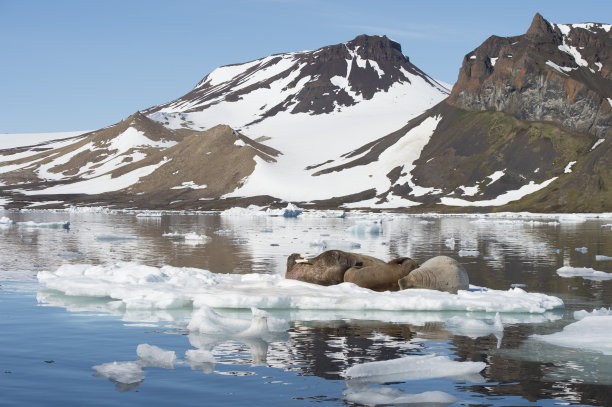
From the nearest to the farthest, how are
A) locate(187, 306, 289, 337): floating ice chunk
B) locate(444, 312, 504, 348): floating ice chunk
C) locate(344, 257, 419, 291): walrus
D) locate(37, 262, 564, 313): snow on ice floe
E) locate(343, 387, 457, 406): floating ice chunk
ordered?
1. locate(343, 387, 457, 406): floating ice chunk
2. locate(187, 306, 289, 337): floating ice chunk
3. locate(444, 312, 504, 348): floating ice chunk
4. locate(37, 262, 564, 313): snow on ice floe
5. locate(344, 257, 419, 291): walrus

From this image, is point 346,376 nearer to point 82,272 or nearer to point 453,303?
point 453,303

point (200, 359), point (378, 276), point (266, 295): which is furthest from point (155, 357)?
point (378, 276)

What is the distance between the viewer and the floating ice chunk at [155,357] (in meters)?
15.6

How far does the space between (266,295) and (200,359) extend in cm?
786

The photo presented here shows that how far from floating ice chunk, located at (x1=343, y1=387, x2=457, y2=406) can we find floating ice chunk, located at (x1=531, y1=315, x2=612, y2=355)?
6.85m

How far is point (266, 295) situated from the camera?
24.0 meters

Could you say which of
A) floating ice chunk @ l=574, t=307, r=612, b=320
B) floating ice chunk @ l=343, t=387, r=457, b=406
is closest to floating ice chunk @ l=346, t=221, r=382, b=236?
floating ice chunk @ l=574, t=307, r=612, b=320

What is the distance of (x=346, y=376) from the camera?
1498 cm

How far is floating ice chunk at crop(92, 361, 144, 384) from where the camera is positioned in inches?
569

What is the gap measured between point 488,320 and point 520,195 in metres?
165

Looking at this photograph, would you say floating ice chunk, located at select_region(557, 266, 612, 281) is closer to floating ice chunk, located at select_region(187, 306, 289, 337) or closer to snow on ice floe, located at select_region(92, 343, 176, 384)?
floating ice chunk, located at select_region(187, 306, 289, 337)

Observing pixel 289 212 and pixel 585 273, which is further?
pixel 289 212

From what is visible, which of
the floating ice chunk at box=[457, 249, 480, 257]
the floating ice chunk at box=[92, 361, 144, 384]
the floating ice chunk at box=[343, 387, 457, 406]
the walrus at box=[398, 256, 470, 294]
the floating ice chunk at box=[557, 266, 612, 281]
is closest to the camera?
the floating ice chunk at box=[343, 387, 457, 406]

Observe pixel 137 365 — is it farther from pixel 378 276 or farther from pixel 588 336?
pixel 378 276
